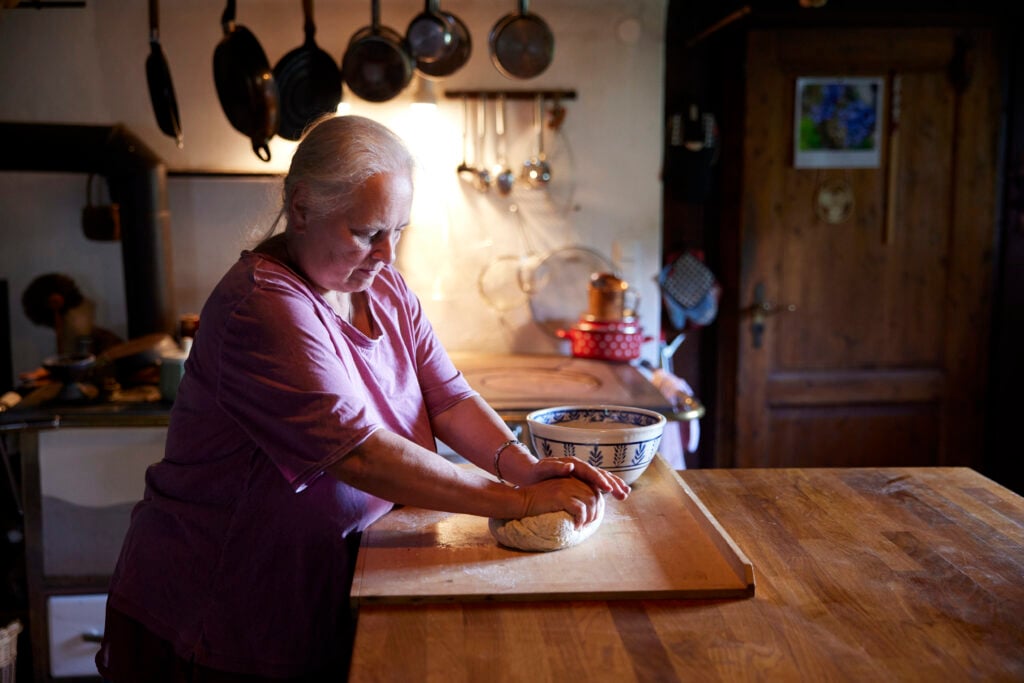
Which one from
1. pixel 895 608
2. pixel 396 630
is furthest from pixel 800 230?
pixel 396 630

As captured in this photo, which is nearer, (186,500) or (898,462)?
(186,500)

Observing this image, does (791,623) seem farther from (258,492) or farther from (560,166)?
(560,166)

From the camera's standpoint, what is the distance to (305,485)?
1180mm

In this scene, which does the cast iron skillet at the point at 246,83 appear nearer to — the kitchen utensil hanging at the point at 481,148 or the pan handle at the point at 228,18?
the pan handle at the point at 228,18

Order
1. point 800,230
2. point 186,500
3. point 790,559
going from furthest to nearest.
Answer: point 800,230
point 186,500
point 790,559

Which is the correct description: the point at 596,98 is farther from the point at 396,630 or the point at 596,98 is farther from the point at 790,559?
the point at 396,630

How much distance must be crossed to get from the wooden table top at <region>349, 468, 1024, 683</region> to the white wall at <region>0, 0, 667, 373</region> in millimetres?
1926

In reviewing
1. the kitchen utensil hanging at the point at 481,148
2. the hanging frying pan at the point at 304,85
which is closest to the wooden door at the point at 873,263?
the kitchen utensil hanging at the point at 481,148

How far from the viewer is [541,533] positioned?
45.0 inches

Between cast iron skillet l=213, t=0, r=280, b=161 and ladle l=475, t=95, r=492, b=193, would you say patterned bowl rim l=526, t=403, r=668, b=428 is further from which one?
ladle l=475, t=95, r=492, b=193

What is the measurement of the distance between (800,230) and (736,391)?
624 millimetres

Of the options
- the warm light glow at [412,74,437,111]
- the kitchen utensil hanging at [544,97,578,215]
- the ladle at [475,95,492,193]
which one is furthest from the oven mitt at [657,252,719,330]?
the warm light glow at [412,74,437,111]

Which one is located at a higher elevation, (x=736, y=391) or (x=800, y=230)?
(x=800, y=230)

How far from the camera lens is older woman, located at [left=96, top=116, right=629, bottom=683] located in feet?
3.82
